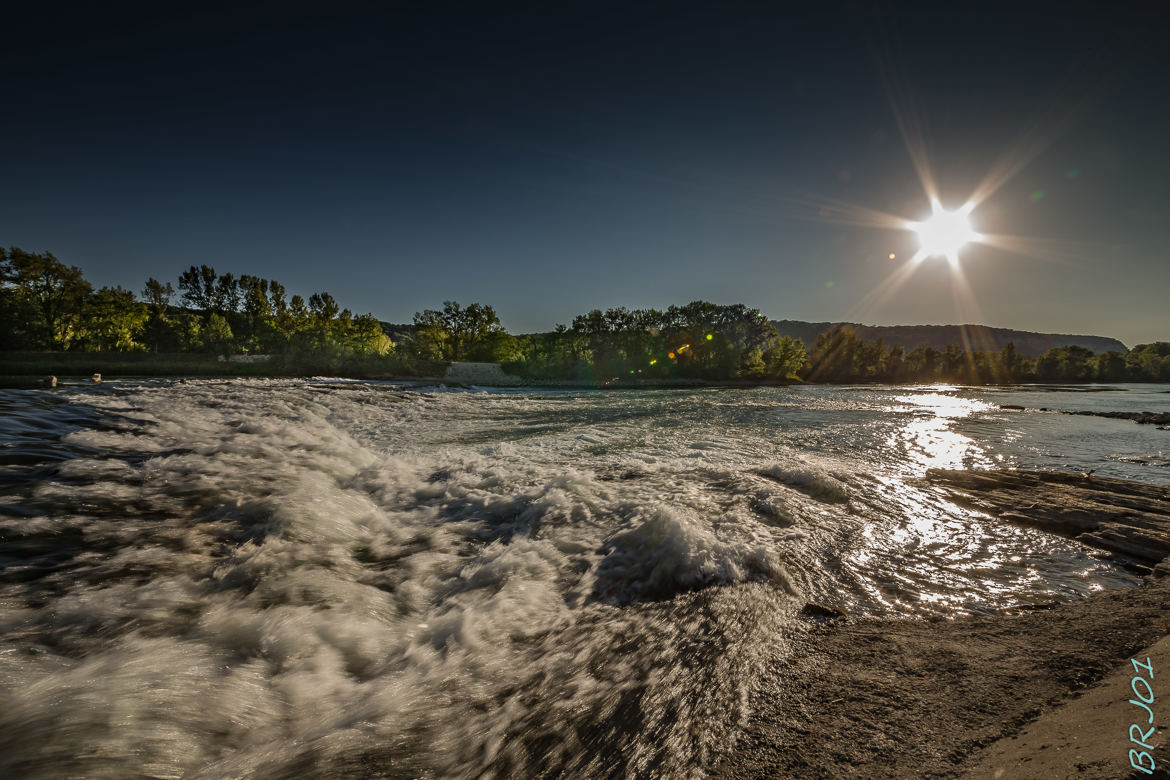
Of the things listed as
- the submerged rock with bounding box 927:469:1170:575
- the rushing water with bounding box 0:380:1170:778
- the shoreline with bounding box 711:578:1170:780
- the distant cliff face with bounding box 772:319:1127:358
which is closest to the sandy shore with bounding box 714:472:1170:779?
the shoreline with bounding box 711:578:1170:780

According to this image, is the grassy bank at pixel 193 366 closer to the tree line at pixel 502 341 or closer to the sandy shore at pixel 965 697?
the tree line at pixel 502 341

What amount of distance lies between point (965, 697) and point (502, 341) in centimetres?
7404

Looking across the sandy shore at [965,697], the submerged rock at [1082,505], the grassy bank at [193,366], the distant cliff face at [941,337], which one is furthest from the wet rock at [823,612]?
the distant cliff face at [941,337]

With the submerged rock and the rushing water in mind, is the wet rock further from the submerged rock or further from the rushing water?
the submerged rock

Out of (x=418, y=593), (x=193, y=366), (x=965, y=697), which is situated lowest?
(x=418, y=593)

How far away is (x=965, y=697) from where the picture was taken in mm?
2189

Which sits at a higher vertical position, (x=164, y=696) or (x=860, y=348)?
(x=860, y=348)

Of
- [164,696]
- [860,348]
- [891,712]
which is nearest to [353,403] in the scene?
[164,696]

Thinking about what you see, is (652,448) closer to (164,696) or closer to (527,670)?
(527,670)

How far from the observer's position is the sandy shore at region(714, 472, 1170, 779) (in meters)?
1.71

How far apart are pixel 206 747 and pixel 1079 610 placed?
5837mm

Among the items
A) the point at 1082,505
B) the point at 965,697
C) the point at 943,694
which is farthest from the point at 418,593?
the point at 1082,505

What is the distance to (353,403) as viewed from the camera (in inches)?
681

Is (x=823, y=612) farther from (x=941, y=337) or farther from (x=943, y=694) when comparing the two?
(x=941, y=337)
